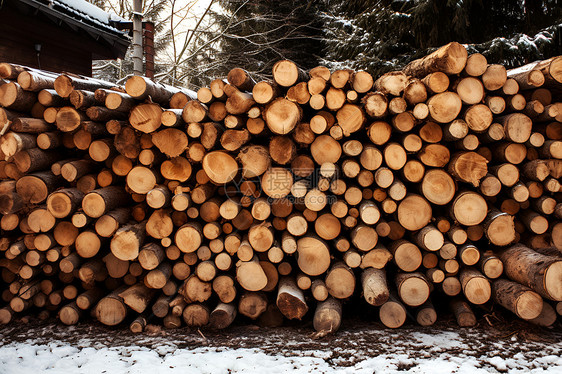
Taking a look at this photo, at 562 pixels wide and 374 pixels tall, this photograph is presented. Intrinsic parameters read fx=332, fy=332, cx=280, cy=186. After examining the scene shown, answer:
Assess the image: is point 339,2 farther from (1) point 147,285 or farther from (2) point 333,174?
(1) point 147,285

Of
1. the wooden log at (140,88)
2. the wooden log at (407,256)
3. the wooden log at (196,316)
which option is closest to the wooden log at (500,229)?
the wooden log at (407,256)

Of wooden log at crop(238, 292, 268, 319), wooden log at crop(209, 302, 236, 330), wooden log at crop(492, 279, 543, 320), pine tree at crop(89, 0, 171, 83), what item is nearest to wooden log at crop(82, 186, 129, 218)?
wooden log at crop(209, 302, 236, 330)

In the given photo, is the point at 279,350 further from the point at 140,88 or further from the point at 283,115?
the point at 140,88

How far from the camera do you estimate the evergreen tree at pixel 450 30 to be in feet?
17.2

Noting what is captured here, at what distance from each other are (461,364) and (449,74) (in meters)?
1.95

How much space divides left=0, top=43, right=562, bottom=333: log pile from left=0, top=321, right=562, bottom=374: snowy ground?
134 mm

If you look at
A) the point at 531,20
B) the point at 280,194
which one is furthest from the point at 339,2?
the point at 280,194

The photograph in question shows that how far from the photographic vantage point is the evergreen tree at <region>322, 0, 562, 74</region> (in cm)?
523

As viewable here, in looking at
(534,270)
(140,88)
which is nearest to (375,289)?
(534,270)

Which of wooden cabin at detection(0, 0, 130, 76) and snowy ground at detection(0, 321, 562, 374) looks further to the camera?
wooden cabin at detection(0, 0, 130, 76)

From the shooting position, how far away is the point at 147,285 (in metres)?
2.64

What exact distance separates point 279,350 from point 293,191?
3.62 feet

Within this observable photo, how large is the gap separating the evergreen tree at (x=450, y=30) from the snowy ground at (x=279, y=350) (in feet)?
15.5

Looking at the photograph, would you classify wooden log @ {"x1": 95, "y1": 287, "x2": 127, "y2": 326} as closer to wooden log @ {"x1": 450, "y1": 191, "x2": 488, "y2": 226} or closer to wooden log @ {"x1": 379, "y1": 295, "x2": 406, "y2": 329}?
wooden log @ {"x1": 379, "y1": 295, "x2": 406, "y2": 329}
